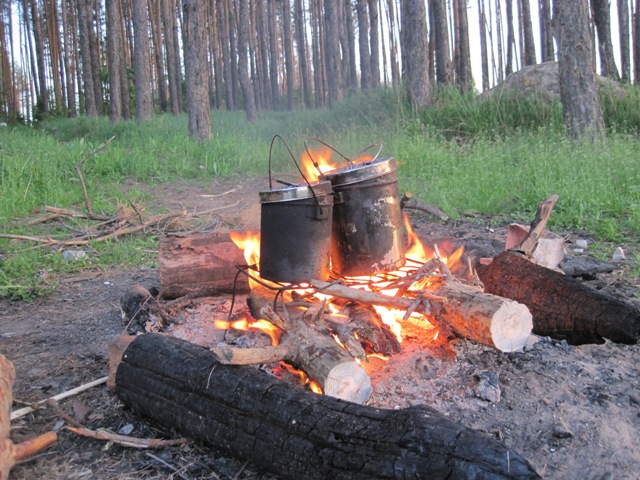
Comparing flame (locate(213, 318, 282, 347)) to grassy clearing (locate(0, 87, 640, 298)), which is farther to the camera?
grassy clearing (locate(0, 87, 640, 298))

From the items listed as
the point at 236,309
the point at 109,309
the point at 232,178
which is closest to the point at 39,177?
the point at 232,178

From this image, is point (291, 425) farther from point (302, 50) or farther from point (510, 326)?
point (302, 50)

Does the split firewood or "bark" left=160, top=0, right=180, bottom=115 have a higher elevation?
"bark" left=160, top=0, right=180, bottom=115

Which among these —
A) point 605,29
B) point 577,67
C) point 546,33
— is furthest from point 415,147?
point 546,33

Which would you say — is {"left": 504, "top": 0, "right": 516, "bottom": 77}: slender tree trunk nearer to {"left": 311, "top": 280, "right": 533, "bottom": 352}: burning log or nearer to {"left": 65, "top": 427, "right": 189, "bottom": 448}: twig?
{"left": 311, "top": 280, "right": 533, "bottom": 352}: burning log

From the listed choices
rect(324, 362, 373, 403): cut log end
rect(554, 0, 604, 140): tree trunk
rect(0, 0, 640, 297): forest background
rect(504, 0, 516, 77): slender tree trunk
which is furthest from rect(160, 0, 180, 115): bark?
rect(324, 362, 373, 403): cut log end

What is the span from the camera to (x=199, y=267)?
3.88m

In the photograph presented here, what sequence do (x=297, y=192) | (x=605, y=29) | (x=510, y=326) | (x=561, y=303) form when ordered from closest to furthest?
(x=510, y=326), (x=297, y=192), (x=561, y=303), (x=605, y=29)

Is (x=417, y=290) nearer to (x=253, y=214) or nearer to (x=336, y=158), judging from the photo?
(x=253, y=214)

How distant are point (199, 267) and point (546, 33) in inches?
714

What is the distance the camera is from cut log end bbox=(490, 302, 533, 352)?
264 centimetres

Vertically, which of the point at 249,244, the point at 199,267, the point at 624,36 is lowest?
the point at 199,267

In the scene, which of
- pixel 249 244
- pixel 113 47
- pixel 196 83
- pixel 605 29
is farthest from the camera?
pixel 113 47

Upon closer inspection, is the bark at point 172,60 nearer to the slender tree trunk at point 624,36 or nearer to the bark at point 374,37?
the bark at point 374,37
